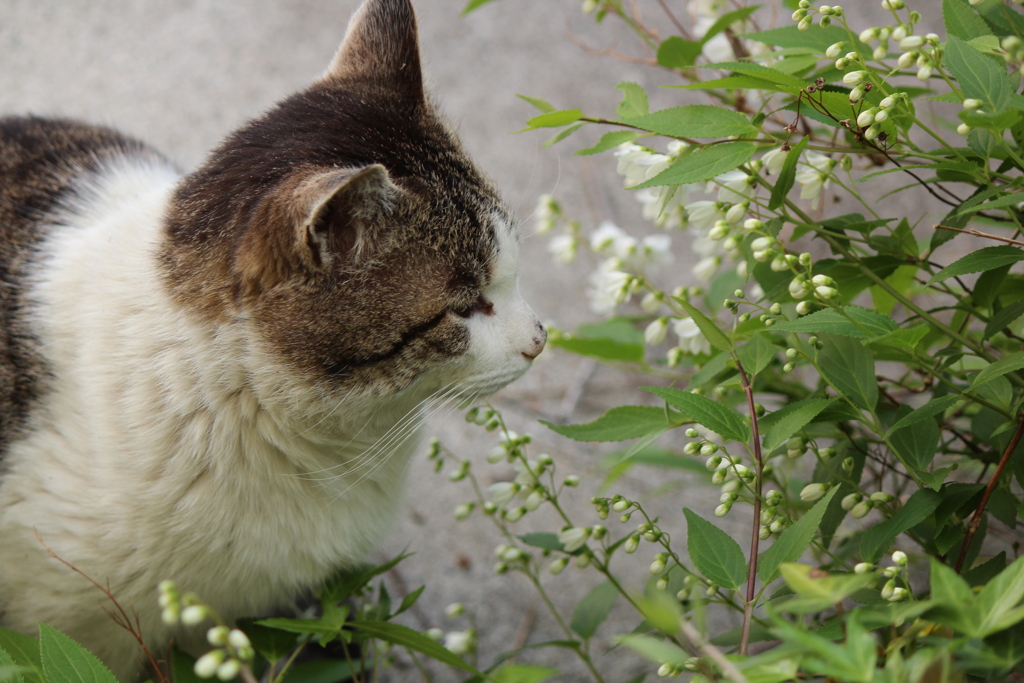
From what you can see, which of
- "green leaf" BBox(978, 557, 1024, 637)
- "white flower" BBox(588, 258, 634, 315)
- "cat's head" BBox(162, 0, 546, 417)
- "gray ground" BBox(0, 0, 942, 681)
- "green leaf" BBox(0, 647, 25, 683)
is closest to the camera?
"green leaf" BBox(978, 557, 1024, 637)

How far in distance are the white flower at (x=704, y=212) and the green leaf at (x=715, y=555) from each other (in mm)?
380

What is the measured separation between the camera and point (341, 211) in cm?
85

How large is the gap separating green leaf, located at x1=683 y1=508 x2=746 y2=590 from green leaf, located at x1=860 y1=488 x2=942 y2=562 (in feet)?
0.44

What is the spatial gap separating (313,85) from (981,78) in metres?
0.83

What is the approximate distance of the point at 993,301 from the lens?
2.85ft

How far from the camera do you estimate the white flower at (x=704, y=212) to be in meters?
0.94

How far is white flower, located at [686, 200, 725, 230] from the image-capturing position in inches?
37.0

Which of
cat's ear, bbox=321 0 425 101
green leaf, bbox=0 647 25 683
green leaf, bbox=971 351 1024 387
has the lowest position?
green leaf, bbox=971 351 1024 387

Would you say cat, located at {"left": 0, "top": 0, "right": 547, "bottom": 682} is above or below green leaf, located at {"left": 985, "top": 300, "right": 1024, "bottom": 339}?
above

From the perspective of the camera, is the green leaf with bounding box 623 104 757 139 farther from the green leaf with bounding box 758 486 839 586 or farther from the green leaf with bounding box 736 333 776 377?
the green leaf with bounding box 758 486 839 586

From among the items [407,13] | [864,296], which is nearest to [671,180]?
[407,13]

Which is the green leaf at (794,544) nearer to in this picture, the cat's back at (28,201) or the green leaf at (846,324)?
the green leaf at (846,324)

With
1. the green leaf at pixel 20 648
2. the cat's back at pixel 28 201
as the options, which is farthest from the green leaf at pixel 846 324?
the cat's back at pixel 28 201

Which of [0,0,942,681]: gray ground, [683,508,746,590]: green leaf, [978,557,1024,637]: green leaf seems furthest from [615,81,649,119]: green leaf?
[0,0,942,681]: gray ground
